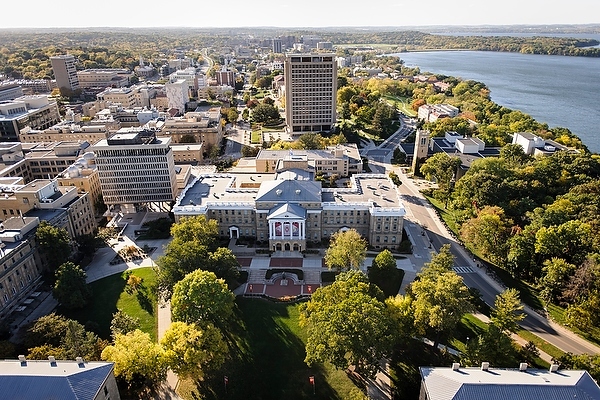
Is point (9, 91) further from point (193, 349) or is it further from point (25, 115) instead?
point (193, 349)

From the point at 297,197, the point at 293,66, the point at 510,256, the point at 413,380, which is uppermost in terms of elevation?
the point at 293,66

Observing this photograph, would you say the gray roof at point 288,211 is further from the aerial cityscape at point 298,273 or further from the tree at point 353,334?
the tree at point 353,334

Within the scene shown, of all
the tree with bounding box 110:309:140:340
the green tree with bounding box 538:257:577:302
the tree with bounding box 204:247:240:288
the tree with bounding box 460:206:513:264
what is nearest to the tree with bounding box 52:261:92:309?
the tree with bounding box 110:309:140:340

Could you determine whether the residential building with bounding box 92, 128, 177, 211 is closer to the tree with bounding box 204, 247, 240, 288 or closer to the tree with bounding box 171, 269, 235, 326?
the tree with bounding box 204, 247, 240, 288

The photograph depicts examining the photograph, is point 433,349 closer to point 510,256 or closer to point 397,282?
point 397,282

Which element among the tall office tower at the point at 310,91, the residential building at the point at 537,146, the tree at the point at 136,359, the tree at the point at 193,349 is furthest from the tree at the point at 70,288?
the residential building at the point at 537,146

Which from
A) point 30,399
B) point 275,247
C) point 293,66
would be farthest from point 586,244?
point 293,66
